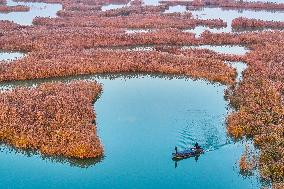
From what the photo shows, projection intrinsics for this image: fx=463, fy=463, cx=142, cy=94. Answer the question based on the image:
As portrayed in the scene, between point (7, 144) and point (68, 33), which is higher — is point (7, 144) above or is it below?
below

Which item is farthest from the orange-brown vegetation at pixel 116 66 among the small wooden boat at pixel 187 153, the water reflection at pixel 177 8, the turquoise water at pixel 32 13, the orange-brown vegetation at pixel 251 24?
the water reflection at pixel 177 8

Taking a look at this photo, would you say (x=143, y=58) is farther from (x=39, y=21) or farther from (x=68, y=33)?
(x=39, y=21)

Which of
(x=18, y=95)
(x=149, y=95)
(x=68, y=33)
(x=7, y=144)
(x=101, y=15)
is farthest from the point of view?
(x=101, y=15)

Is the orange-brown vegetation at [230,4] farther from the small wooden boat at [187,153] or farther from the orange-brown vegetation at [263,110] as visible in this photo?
the small wooden boat at [187,153]

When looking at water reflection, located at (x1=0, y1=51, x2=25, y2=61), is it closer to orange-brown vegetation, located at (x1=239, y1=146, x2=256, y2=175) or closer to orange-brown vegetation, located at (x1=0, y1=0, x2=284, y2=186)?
orange-brown vegetation, located at (x1=0, y1=0, x2=284, y2=186)

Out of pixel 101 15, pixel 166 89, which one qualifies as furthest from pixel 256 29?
pixel 166 89

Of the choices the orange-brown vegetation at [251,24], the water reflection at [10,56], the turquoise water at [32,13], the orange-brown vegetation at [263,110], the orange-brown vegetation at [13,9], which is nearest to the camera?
the orange-brown vegetation at [263,110]
